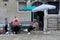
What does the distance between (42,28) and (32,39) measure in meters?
9.59

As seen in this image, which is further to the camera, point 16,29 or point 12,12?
point 12,12

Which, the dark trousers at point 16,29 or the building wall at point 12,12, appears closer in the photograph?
the dark trousers at point 16,29

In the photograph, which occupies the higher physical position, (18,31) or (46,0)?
(46,0)

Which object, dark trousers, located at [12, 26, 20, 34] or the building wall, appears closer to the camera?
dark trousers, located at [12, 26, 20, 34]

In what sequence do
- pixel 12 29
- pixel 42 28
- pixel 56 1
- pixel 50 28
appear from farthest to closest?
pixel 56 1
pixel 42 28
pixel 50 28
pixel 12 29

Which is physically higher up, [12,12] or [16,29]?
[12,12]

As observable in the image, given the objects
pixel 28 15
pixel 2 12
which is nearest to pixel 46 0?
pixel 28 15

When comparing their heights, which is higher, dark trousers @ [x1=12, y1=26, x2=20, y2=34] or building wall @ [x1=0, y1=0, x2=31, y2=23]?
building wall @ [x1=0, y1=0, x2=31, y2=23]

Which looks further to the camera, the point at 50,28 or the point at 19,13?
the point at 19,13

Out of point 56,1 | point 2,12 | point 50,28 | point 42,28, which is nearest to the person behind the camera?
point 50,28

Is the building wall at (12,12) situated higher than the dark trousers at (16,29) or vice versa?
the building wall at (12,12)

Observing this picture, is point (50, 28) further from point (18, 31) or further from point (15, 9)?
point (15, 9)

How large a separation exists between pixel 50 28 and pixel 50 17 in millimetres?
1025

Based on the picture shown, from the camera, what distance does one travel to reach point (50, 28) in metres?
24.6
